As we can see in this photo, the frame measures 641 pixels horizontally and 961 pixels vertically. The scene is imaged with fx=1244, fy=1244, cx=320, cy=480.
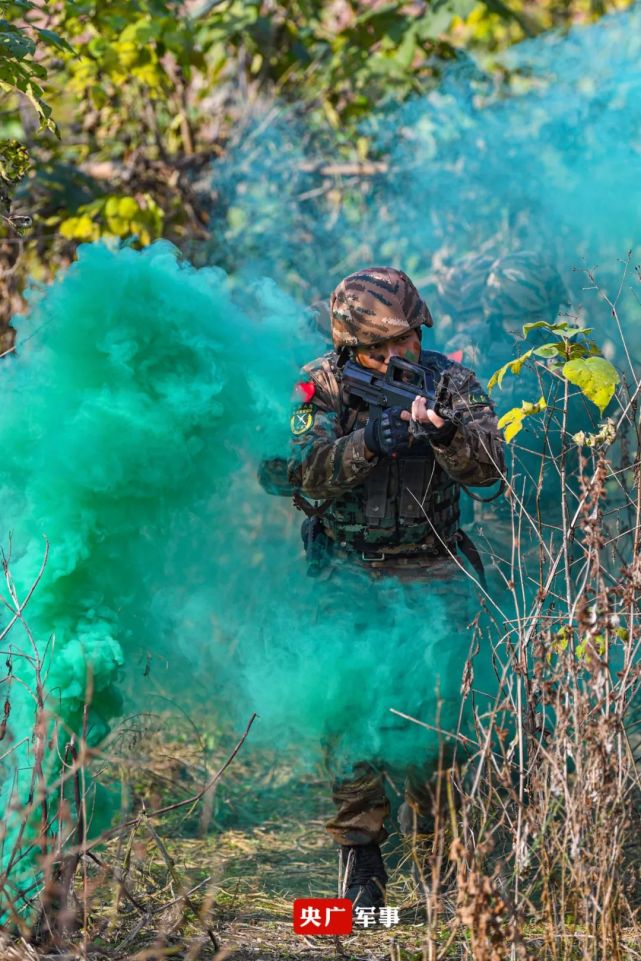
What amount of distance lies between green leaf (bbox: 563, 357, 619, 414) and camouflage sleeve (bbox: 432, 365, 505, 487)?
43 centimetres

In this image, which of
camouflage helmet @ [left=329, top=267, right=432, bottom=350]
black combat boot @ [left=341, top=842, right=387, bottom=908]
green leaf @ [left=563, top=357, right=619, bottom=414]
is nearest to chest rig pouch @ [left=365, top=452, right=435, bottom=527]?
camouflage helmet @ [left=329, top=267, right=432, bottom=350]

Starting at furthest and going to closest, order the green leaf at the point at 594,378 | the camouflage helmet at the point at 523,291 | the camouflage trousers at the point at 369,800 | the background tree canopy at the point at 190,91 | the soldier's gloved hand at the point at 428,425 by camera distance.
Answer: the background tree canopy at the point at 190,91 < the camouflage helmet at the point at 523,291 < the camouflage trousers at the point at 369,800 < the soldier's gloved hand at the point at 428,425 < the green leaf at the point at 594,378

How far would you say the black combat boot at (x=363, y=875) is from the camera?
3.56 meters

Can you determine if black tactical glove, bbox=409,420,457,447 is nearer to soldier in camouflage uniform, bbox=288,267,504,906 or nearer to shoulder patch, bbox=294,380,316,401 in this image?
soldier in camouflage uniform, bbox=288,267,504,906

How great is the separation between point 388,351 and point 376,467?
35 cm

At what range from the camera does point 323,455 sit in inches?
143

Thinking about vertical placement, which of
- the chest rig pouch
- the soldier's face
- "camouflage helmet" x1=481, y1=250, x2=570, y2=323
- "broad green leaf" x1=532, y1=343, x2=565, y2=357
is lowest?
the chest rig pouch

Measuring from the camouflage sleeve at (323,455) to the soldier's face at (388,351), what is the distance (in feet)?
0.62

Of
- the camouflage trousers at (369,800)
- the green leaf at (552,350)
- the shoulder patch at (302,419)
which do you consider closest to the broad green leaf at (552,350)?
the green leaf at (552,350)

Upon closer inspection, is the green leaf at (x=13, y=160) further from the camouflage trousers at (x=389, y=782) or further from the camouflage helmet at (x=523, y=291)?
the camouflage helmet at (x=523, y=291)

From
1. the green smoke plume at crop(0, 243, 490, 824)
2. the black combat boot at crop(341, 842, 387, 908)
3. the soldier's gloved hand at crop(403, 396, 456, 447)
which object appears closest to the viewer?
the soldier's gloved hand at crop(403, 396, 456, 447)

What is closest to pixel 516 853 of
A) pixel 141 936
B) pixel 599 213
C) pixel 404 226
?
pixel 141 936

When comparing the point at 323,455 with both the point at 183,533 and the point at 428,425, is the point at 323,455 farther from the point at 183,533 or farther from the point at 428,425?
the point at 183,533

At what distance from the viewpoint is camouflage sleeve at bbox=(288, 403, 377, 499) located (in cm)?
356
